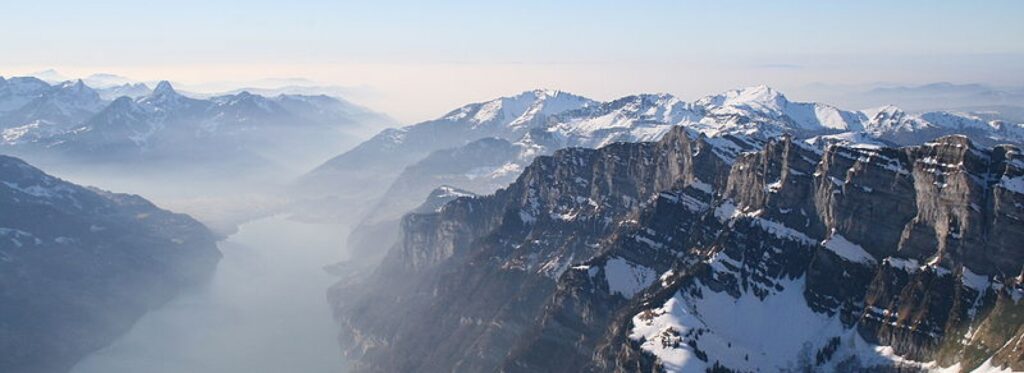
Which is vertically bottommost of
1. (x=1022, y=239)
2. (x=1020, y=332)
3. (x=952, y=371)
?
(x=952, y=371)

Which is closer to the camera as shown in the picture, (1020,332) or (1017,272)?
(1020,332)

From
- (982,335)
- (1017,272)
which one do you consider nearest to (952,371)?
(982,335)

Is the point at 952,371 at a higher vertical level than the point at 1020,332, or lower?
lower

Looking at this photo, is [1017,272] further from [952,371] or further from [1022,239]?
[952,371]

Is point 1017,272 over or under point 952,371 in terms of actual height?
over

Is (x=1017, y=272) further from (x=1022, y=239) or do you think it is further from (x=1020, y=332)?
(x=1020, y=332)

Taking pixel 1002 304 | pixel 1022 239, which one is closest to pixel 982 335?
pixel 1002 304

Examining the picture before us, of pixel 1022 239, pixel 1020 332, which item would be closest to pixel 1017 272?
pixel 1022 239

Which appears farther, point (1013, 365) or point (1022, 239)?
point (1022, 239)
